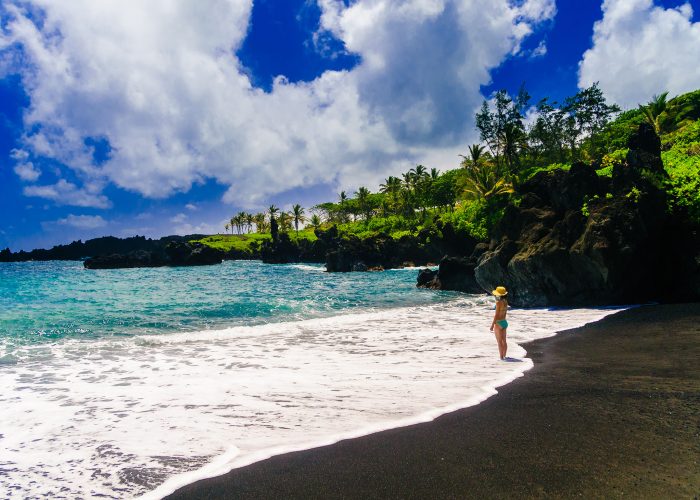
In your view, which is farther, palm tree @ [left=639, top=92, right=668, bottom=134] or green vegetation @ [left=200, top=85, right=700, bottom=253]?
palm tree @ [left=639, top=92, right=668, bottom=134]

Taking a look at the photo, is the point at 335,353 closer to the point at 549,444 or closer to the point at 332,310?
the point at 549,444

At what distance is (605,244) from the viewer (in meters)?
18.0

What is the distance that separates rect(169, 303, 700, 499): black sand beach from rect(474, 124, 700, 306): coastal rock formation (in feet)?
40.7

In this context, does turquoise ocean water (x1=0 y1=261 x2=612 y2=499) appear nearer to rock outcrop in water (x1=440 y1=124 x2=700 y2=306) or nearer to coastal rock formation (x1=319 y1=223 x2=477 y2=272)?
rock outcrop in water (x1=440 y1=124 x2=700 y2=306)

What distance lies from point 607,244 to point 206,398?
1831cm

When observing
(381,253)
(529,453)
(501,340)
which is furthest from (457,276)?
(381,253)

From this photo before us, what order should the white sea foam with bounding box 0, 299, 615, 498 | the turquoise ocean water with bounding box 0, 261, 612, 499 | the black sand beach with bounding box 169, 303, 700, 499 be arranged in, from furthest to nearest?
the turquoise ocean water with bounding box 0, 261, 612, 499 → the white sea foam with bounding box 0, 299, 615, 498 → the black sand beach with bounding box 169, 303, 700, 499

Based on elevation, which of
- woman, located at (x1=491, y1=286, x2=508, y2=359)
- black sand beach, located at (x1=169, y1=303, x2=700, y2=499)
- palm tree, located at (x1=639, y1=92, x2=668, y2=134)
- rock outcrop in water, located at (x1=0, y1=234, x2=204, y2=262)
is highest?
palm tree, located at (x1=639, y1=92, x2=668, y2=134)

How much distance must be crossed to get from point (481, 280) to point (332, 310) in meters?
9.97

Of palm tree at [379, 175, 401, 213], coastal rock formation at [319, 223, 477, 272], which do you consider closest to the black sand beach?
coastal rock formation at [319, 223, 477, 272]

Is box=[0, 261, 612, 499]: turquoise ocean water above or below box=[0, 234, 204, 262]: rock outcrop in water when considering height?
below

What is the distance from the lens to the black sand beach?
401 cm

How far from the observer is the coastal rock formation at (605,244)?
18.1 m

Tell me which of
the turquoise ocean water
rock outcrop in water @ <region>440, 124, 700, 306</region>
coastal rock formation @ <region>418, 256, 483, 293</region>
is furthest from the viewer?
coastal rock formation @ <region>418, 256, 483, 293</region>
